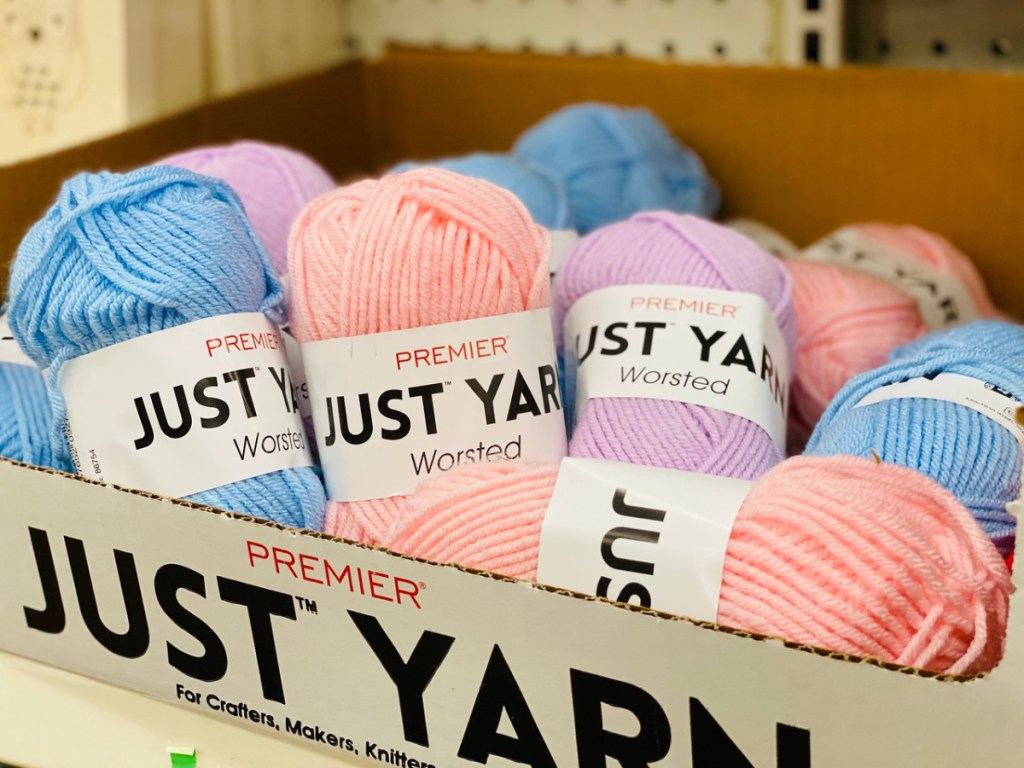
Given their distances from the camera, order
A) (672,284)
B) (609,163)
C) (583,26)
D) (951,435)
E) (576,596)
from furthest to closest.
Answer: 1. (583,26)
2. (609,163)
3. (672,284)
4. (951,435)
5. (576,596)

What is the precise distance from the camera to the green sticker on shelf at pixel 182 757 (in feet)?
1.79

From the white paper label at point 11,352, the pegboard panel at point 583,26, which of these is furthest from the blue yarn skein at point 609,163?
the white paper label at point 11,352

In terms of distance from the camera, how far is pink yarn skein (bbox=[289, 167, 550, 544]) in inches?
21.7

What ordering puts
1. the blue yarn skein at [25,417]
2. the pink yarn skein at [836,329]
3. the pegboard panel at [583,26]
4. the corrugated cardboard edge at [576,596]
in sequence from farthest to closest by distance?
the pegboard panel at [583,26] < the pink yarn skein at [836,329] < the blue yarn skein at [25,417] < the corrugated cardboard edge at [576,596]

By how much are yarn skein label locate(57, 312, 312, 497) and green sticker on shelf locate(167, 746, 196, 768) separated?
127 mm

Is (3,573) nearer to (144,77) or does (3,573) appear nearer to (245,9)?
(144,77)

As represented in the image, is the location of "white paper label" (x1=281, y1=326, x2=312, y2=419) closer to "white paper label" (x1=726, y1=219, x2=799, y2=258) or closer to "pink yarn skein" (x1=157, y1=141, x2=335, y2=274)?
"pink yarn skein" (x1=157, y1=141, x2=335, y2=274)

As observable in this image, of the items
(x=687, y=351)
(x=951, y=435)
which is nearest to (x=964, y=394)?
(x=951, y=435)

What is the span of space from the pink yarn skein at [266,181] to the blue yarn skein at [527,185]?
0.07 m

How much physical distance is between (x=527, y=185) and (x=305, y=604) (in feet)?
1.29

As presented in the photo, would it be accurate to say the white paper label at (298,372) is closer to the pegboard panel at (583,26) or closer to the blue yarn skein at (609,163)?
the blue yarn skein at (609,163)

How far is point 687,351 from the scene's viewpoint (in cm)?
60

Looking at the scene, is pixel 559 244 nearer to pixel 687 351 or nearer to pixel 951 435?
pixel 687 351

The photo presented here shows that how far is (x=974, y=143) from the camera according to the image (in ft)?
2.86
